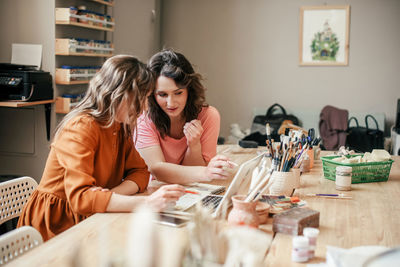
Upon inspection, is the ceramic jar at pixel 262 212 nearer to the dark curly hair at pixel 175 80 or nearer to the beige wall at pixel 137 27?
the dark curly hair at pixel 175 80

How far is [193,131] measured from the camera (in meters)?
2.31

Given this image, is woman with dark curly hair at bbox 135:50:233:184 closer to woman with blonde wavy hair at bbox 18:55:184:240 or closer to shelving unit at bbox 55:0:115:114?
woman with blonde wavy hair at bbox 18:55:184:240

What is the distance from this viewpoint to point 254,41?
5.55 metres

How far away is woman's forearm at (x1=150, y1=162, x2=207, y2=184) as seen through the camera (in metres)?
2.02

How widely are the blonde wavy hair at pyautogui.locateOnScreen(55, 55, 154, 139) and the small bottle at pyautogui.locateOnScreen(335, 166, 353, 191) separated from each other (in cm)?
85

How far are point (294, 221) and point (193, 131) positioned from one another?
3.37 feet

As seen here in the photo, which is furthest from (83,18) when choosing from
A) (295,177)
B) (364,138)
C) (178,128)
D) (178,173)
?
(364,138)

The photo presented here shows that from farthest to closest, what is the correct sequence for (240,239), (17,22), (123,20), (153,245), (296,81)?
(296,81) < (123,20) < (17,22) < (240,239) < (153,245)

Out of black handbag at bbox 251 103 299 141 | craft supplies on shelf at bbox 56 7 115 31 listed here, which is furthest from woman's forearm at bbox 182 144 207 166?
black handbag at bbox 251 103 299 141

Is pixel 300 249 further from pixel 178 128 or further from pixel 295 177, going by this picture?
pixel 178 128

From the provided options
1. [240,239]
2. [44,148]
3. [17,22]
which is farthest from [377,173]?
[17,22]

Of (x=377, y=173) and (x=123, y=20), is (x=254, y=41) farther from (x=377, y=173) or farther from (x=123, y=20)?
(x=377, y=173)

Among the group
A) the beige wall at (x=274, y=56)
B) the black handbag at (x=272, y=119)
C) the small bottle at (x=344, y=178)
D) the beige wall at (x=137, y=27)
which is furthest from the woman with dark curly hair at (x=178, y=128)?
the beige wall at (x=274, y=56)

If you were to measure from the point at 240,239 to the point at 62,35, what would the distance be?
331 cm
